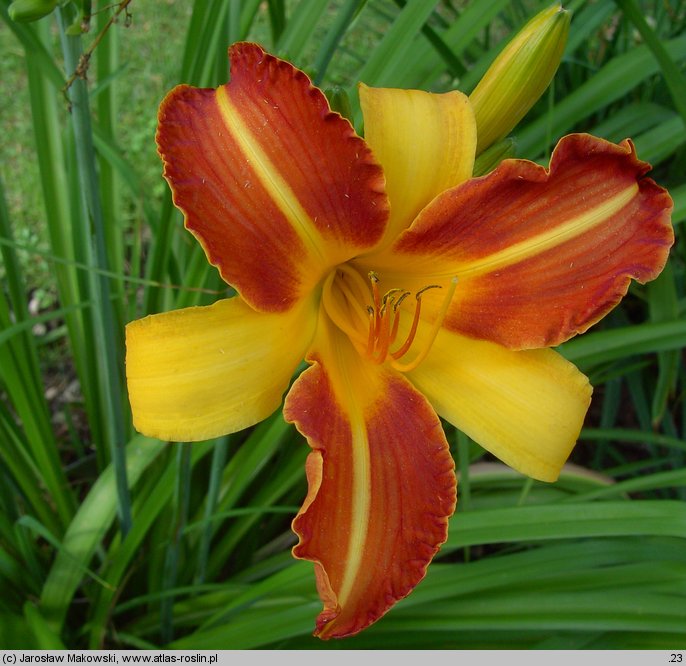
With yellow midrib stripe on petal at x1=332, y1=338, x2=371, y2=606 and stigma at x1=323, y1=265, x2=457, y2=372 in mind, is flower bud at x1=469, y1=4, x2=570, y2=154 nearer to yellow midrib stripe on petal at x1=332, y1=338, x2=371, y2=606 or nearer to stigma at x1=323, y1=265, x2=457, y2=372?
stigma at x1=323, y1=265, x2=457, y2=372

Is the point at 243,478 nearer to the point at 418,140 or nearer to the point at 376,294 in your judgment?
the point at 376,294

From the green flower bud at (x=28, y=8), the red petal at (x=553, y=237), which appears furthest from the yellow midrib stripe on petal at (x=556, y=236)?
the green flower bud at (x=28, y=8)

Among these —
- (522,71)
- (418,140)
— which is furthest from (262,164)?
(522,71)

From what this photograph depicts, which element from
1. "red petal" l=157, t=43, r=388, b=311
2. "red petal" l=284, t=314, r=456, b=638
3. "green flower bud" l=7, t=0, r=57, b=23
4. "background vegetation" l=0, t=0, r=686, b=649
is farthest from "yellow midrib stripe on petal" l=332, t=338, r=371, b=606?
"green flower bud" l=7, t=0, r=57, b=23

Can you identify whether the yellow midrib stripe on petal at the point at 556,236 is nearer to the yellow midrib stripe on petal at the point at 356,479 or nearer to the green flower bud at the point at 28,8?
the yellow midrib stripe on petal at the point at 356,479

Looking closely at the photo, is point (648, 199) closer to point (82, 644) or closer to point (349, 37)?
point (82, 644)

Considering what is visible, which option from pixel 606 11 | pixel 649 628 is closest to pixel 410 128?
pixel 649 628

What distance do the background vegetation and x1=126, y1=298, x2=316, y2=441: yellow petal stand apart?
211 millimetres

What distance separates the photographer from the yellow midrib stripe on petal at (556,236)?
26.0 inches

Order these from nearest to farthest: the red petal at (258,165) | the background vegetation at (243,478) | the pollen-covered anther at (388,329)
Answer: the red petal at (258,165)
the pollen-covered anther at (388,329)
the background vegetation at (243,478)

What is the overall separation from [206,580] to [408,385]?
0.75 metres

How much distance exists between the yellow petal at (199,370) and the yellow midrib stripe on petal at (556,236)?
231 millimetres

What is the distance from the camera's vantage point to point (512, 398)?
72 centimetres

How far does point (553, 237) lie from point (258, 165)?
290 millimetres
